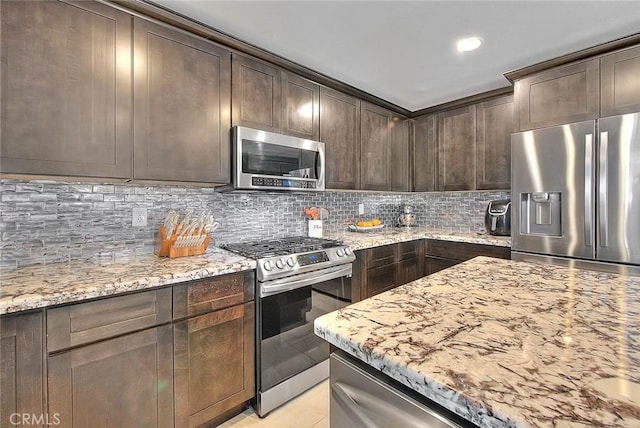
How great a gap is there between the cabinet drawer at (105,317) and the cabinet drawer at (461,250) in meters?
2.56

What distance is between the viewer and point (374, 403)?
67cm

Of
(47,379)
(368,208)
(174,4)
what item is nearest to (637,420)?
(47,379)

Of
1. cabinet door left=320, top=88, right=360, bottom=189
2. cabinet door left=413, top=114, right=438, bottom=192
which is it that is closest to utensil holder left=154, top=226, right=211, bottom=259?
cabinet door left=320, top=88, right=360, bottom=189

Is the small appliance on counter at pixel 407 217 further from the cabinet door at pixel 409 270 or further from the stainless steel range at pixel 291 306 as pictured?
the stainless steel range at pixel 291 306

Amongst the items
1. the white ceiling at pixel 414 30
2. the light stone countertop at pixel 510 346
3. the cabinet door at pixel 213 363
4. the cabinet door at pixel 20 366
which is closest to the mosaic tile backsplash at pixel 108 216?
the cabinet door at pixel 20 366

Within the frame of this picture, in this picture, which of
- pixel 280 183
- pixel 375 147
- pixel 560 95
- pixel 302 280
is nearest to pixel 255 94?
pixel 280 183

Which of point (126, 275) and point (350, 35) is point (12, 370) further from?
point (350, 35)

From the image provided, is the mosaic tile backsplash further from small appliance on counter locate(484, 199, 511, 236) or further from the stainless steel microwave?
small appliance on counter locate(484, 199, 511, 236)

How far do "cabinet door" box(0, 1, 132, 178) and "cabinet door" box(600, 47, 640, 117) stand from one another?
121 inches

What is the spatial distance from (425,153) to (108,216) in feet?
10.4

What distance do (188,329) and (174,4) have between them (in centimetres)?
177

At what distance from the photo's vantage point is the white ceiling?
167cm

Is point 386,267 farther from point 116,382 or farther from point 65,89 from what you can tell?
point 65,89

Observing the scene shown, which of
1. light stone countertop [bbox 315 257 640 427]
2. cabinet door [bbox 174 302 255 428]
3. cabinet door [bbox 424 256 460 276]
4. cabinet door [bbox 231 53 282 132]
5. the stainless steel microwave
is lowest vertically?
cabinet door [bbox 174 302 255 428]
